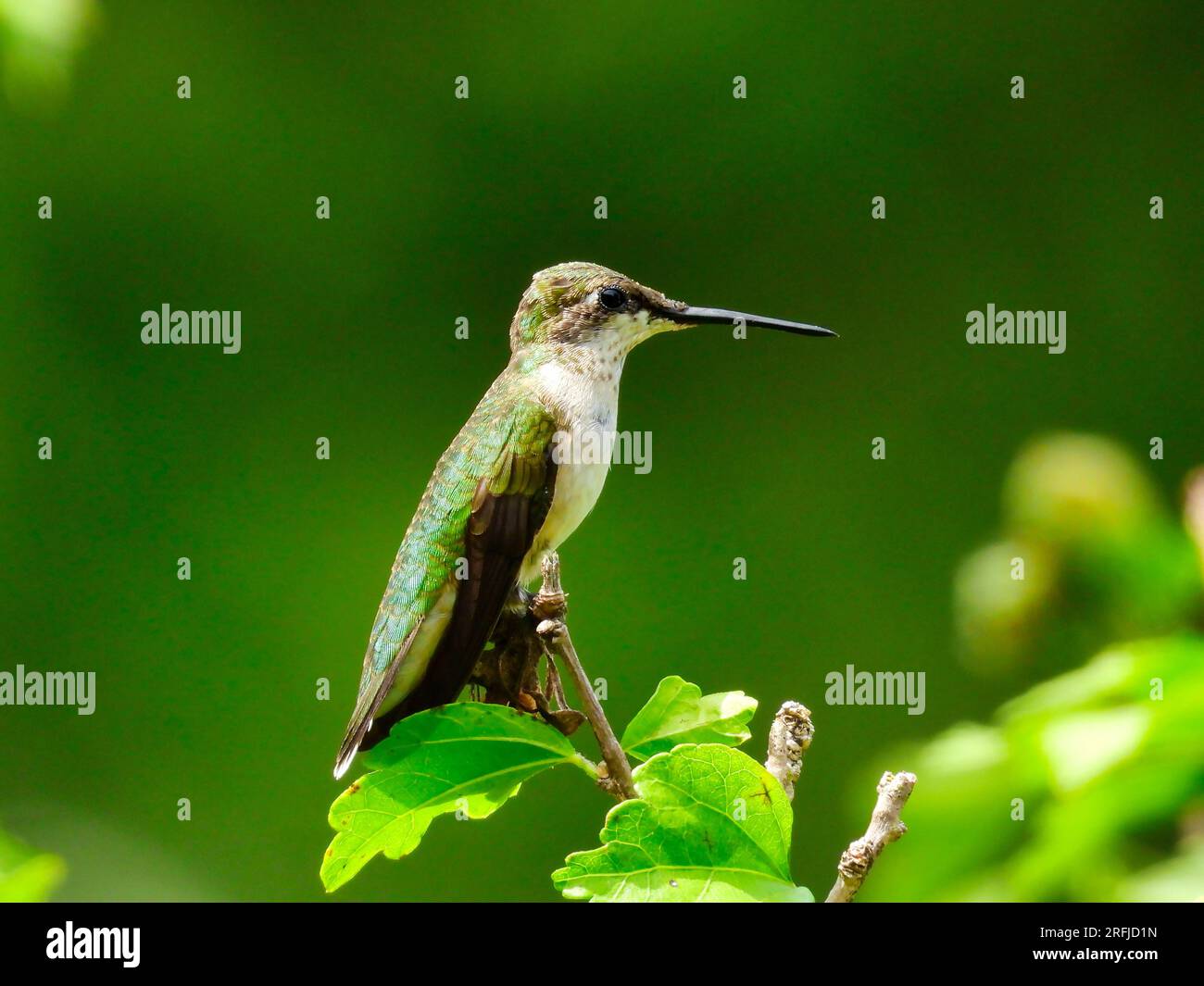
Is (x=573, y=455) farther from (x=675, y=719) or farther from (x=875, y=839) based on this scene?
(x=875, y=839)

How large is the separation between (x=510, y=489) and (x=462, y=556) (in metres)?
0.17

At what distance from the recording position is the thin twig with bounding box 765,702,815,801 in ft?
5.92

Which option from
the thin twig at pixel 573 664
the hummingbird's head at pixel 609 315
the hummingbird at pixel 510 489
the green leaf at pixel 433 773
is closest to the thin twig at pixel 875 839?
the thin twig at pixel 573 664

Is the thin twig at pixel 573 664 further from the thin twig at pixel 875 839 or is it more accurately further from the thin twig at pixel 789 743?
the thin twig at pixel 875 839

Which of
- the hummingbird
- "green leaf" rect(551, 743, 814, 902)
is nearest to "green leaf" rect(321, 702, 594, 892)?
"green leaf" rect(551, 743, 814, 902)

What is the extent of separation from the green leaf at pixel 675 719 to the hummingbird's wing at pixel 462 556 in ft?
1.60

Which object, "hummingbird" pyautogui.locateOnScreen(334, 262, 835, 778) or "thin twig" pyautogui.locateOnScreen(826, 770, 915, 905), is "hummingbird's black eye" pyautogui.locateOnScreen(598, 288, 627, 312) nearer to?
"hummingbird" pyautogui.locateOnScreen(334, 262, 835, 778)

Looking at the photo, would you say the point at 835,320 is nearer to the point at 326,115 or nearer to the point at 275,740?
the point at 326,115

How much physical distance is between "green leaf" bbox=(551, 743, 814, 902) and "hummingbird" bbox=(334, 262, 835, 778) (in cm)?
73

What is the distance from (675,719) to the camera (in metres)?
2.03

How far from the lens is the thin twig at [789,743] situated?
181cm

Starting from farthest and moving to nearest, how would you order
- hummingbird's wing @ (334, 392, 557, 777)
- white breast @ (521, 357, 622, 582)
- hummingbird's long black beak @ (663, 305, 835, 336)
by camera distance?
hummingbird's long black beak @ (663, 305, 835, 336) → white breast @ (521, 357, 622, 582) → hummingbird's wing @ (334, 392, 557, 777)

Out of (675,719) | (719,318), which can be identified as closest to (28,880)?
(675,719)

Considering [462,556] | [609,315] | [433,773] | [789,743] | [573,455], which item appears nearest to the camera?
[789,743]
